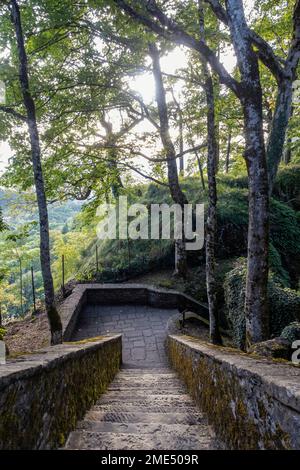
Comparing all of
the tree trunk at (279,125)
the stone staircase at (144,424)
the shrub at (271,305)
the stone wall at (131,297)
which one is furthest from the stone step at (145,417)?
the stone wall at (131,297)

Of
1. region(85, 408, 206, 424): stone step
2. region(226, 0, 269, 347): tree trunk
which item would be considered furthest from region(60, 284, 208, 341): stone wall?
region(85, 408, 206, 424): stone step

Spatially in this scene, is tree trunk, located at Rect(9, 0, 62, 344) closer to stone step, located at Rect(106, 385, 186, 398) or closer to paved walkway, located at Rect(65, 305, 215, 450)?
paved walkway, located at Rect(65, 305, 215, 450)

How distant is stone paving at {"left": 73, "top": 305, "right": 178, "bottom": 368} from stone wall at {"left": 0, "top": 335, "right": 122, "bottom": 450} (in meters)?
5.38

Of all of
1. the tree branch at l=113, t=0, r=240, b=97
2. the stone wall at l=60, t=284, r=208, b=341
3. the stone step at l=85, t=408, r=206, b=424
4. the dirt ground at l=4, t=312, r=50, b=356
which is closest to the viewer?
the stone step at l=85, t=408, r=206, b=424

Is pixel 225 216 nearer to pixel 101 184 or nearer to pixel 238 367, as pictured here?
pixel 101 184

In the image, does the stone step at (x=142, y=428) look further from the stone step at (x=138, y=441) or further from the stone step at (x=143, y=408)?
the stone step at (x=143, y=408)

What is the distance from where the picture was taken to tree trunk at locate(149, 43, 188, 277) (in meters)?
11.0

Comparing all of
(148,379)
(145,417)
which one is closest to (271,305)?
(148,379)

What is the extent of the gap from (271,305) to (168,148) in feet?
20.9

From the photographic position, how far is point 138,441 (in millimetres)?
2283

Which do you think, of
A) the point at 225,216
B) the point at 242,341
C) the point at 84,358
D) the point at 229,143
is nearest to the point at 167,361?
the point at 242,341

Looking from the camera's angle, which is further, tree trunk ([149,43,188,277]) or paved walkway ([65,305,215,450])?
tree trunk ([149,43,188,277])

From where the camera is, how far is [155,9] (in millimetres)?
5590

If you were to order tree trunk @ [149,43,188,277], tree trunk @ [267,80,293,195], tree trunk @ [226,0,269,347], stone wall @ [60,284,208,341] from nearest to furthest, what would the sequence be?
1. tree trunk @ [226,0,269,347]
2. tree trunk @ [267,80,293,195]
3. tree trunk @ [149,43,188,277]
4. stone wall @ [60,284,208,341]
